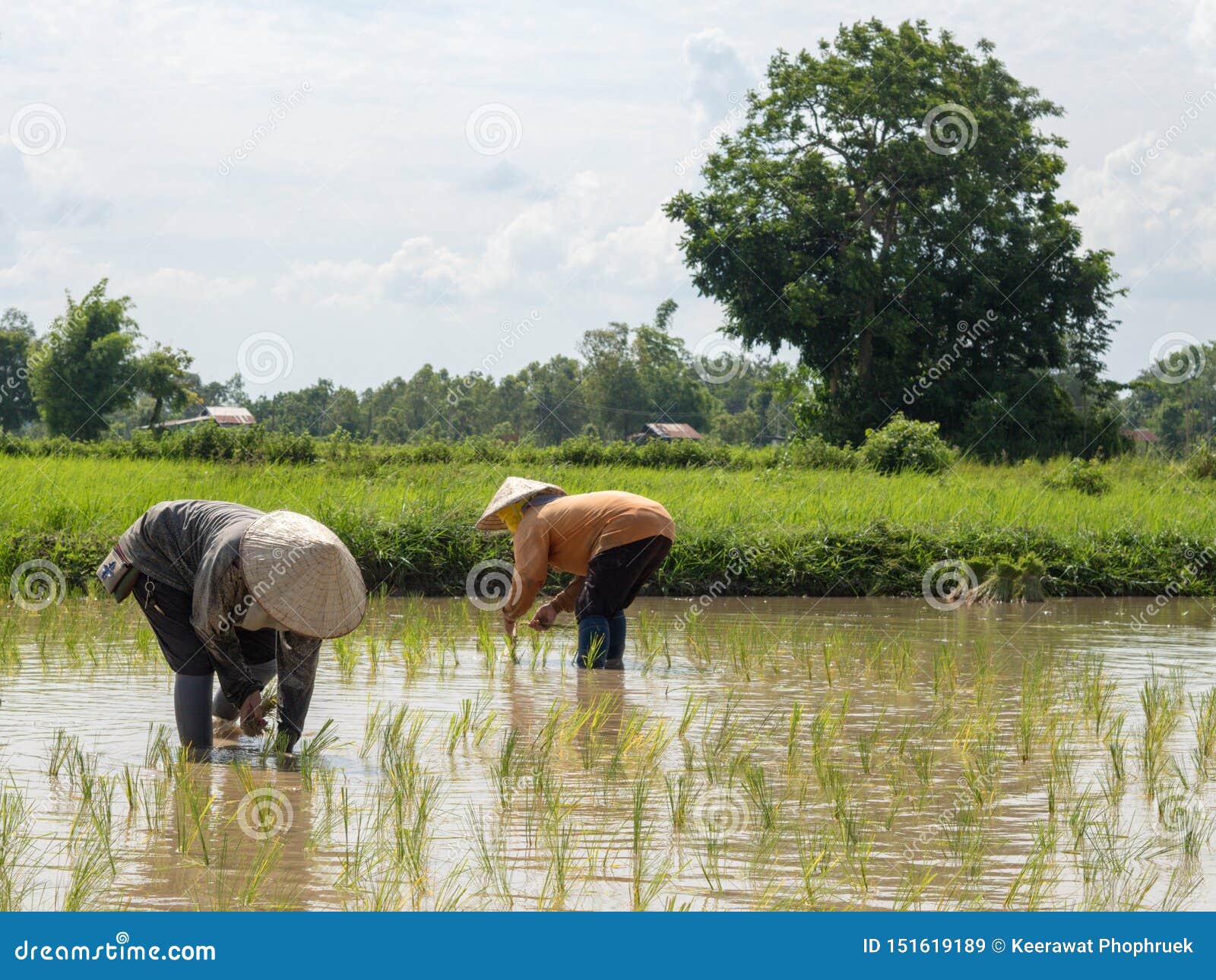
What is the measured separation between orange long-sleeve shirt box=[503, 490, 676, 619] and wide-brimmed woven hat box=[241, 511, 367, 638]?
2.91 meters

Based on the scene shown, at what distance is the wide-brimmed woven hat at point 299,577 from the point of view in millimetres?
4301

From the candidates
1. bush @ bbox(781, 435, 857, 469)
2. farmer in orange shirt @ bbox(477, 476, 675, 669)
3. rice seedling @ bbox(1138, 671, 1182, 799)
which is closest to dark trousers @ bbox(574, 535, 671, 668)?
farmer in orange shirt @ bbox(477, 476, 675, 669)

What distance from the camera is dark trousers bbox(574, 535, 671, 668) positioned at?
24.6 feet

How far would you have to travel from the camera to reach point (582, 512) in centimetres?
746

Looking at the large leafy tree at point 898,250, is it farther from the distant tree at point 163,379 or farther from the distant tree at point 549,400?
the distant tree at point 549,400

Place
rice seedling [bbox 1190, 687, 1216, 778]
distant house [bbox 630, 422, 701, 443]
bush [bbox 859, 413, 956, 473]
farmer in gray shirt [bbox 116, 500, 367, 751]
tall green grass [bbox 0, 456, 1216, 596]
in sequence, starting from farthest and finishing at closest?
distant house [bbox 630, 422, 701, 443] → bush [bbox 859, 413, 956, 473] → tall green grass [bbox 0, 456, 1216, 596] → rice seedling [bbox 1190, 687, 1216, 778] → farmer in gray shirt [bbox 116, 500, 367, 751]

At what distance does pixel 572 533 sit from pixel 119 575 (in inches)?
121

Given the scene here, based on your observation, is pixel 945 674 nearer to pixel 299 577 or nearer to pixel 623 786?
pixel 623 786

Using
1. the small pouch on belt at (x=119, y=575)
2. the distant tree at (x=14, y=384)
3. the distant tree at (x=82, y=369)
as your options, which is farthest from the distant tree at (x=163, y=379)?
the small pouch on belt at (x=119, y=575)

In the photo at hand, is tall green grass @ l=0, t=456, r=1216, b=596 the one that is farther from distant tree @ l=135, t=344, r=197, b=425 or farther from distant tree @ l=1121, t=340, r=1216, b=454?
distant tree @ l=1121, t=340, r=1216, b=454

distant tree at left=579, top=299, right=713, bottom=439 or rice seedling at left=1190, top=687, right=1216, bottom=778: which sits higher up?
distant tree at left=579, top=299, right=713, bottom=439

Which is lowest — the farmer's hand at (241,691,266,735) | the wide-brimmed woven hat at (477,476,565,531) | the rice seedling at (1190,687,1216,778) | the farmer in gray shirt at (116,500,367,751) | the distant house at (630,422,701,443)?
the rice seedling at (1190,687,1216,778)

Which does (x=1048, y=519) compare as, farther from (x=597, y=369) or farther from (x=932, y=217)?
(x=597, y=369)

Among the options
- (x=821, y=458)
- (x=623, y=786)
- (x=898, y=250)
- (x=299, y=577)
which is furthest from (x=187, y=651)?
(x=898, y=250)
